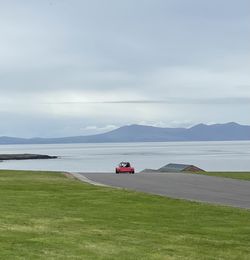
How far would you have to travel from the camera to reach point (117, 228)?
43.4ft

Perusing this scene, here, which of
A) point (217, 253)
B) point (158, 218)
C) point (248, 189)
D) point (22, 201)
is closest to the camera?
point (217, 253)

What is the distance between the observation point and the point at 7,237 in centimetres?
1101

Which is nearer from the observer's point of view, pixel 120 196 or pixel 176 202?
pixel 176 202

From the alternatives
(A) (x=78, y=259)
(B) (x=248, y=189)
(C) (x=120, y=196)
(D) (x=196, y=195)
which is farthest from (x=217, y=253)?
(B) (x=248, y=189)

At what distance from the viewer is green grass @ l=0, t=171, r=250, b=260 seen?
10148 millimetres

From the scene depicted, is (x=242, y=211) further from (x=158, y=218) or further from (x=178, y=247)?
(x=178, y=247)

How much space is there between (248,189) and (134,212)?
38.8 feet

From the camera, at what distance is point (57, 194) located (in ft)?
74.7

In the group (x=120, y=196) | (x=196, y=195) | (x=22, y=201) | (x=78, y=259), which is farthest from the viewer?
(x=196, y=195)

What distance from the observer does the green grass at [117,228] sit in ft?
33.3

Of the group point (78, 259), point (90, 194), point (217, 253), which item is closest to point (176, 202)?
point (90, 194)

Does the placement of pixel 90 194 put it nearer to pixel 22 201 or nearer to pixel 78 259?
pixel 22 201

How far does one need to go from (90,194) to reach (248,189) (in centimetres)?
911

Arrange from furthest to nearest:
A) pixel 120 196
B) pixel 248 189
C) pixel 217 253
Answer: pixel 248 189, pixel 120 196, pixel 217 253
